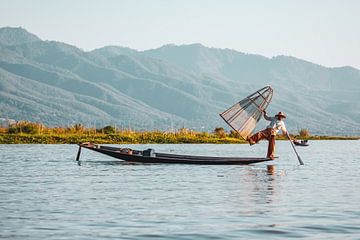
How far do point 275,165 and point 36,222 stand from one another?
24.5 metres

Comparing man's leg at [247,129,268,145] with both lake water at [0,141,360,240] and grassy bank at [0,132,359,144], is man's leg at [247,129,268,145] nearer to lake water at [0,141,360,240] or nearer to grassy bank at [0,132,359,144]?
lake water at [0,141,360,240]

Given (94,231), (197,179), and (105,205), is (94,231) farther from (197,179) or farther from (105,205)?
(197,179)

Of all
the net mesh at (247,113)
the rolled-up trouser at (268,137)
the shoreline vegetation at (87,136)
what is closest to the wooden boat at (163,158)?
the rolled-up trouser at (268,137)

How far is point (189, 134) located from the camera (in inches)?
3046

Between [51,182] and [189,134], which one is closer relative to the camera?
[51,182]

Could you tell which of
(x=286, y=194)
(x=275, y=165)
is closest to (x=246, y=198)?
(x=286, y=194)

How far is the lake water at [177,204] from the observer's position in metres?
16.6

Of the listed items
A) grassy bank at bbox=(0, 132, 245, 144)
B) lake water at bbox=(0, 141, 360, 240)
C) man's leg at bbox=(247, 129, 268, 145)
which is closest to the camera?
lake water at bbox=(0, 141, 360, 240)

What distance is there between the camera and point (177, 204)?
21.0m

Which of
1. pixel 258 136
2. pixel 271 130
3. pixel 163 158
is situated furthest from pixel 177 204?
pixel 258 136

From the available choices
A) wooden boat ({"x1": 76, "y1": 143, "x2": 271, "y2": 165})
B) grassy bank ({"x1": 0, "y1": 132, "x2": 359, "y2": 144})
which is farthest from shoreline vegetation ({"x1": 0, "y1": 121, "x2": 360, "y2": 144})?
wooden boat ({"x1": 76, "y1": 143, "x2": 271, "y2": 165})

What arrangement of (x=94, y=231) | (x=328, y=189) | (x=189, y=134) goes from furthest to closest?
(x=189, y=134) < (x=328, y=189) < (x=94, y=231)

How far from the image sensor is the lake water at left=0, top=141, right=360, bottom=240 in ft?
54.4

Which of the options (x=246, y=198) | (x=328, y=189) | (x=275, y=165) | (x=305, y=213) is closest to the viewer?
(x=305, y=213)
